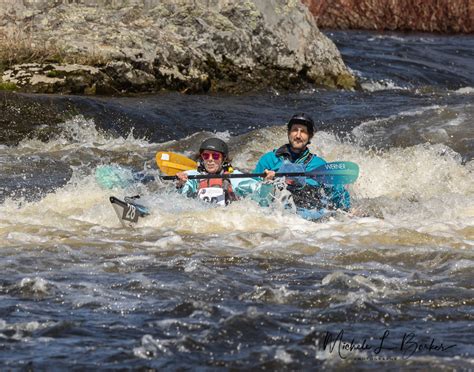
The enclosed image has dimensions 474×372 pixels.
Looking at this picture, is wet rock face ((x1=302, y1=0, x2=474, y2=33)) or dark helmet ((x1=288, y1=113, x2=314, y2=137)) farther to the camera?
wet rock face ((x1=302, y1=0, x2=474, y2=33))

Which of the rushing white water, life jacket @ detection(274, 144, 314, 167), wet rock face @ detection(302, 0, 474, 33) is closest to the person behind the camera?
the rushing white water

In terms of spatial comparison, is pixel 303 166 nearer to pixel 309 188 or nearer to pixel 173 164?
pixel 309 188

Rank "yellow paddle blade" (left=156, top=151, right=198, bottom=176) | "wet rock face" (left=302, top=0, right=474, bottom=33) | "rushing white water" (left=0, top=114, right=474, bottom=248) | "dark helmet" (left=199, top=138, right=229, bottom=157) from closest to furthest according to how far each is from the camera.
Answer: "rushing white water" (left=0, top=114, right=474, bottom=248), "dark helmet" (left=199, top=138, right=229, bottom=157), "yellow paddle blade" (left=156, top=151, right=198, bottom=176), "wet rock face" (left=302, top=0, right=474, bottom=33)

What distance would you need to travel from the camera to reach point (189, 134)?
1348cm

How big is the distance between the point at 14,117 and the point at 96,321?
7673mm

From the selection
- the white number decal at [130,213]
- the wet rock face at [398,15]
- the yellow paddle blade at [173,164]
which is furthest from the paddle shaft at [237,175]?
the wet rock face at [398,15]

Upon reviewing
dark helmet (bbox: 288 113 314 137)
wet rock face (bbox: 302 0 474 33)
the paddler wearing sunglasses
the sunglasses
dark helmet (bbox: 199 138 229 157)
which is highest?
wet rock face (bbox: 302 0 474 33)

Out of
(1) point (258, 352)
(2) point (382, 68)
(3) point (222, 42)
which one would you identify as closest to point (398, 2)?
(2) point (382, 68)

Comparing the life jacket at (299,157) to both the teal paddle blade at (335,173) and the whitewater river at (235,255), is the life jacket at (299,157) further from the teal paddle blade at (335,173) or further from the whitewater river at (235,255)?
the whitewater river at (235,255)

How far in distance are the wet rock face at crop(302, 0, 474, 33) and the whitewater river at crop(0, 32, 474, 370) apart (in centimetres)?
1501

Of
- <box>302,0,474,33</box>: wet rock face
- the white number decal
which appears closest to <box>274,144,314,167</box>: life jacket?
the white number decal

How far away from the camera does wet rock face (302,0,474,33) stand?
2922 cm

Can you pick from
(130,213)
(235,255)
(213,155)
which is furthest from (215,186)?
(235,255)
